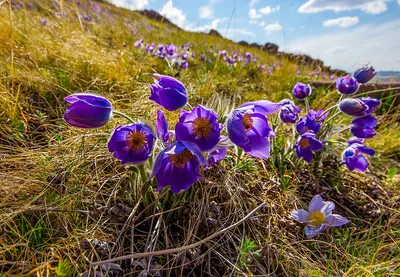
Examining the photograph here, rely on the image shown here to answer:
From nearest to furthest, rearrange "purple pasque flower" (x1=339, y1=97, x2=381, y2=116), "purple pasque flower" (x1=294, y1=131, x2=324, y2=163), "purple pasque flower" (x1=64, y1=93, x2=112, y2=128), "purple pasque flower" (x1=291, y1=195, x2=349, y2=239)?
1. "purple pasque flower" (x1=64, y1=93, x2=112, y2=128)
2. "purple pasque flower" (x1=291, y1=195, x2=349, y2=239)
3. "purple pasque flower" (x1=339, y1=97, x2=381, y2=116)
4. "purple pasque flower" (x1=294, y1=131, x2=324, y2=163)

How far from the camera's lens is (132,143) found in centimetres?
98

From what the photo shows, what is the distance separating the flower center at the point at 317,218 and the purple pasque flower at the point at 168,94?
0.92m

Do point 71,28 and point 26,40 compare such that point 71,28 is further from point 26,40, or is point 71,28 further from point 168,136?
point 168,136

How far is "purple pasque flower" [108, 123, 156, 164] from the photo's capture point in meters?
0.97

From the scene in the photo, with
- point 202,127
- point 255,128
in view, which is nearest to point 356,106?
point 255,128

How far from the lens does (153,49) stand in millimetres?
3477

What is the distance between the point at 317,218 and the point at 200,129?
0.88 m

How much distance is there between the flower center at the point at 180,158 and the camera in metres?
1.00

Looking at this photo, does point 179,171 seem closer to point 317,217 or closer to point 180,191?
point 180,191

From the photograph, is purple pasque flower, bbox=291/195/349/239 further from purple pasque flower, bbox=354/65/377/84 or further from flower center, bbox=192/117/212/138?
purple pasque flower, bbox=354/65/377/84

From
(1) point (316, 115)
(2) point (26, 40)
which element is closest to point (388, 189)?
(1) point (316, 115)

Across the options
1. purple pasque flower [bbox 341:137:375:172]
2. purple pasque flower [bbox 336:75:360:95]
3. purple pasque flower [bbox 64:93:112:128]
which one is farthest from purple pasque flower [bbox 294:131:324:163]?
purple pasque flower [bbox 64:93:112:128]

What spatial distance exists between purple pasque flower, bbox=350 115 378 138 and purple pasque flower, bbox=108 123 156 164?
4.33 ft

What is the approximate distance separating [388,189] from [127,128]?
6.31ft
